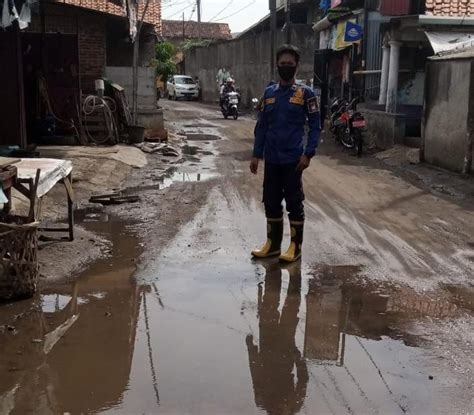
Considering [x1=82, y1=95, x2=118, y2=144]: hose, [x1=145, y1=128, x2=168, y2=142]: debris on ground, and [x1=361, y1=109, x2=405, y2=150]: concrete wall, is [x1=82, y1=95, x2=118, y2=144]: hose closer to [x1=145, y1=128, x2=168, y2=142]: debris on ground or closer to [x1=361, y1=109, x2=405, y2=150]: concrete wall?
[x1=145, y1=128, x2=168, y2=142]: debris on ground

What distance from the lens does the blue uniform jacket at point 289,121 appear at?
5.70 metres

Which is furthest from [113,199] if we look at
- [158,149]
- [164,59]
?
[164,59]

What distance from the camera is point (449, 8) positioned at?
13.8 meters

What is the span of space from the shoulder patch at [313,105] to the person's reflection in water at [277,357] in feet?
5.27

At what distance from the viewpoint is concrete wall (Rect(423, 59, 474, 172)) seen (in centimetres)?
1052

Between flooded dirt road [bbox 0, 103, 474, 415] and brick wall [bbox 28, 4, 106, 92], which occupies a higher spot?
brick wall [bbox 28, 4, 106, 92]

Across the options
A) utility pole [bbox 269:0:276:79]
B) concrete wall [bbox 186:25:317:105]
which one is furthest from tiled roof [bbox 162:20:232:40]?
utility pole [bbox 269:0:276:79]

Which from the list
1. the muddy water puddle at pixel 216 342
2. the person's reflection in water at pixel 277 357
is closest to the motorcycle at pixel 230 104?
the muddy water puddle at pixel 216 342

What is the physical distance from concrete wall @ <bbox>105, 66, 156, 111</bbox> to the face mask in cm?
1014

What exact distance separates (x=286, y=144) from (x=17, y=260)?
8.61ft

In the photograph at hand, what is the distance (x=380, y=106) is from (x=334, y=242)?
10.1 meters

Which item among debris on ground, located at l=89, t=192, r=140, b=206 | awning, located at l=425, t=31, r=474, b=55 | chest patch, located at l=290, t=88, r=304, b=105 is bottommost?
debris on ground, located at l=89, t=192, r=140, b=206

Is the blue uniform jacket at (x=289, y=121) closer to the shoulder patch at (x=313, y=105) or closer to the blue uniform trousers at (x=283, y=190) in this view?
the shoulder patch at (x=313, y=105)

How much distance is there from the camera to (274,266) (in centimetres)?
567
